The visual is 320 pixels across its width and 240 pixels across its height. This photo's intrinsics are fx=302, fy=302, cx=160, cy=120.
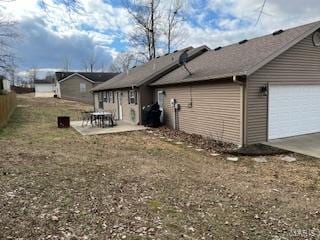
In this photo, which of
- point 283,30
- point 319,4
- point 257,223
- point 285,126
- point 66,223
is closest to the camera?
point 66,223

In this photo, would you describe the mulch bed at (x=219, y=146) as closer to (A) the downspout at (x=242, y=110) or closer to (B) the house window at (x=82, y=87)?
(A) the downspout at (x=242, y=110)

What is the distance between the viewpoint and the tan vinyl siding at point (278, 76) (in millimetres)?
9969

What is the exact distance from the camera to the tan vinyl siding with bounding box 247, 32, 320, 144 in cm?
997

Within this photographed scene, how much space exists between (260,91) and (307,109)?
9.19ft

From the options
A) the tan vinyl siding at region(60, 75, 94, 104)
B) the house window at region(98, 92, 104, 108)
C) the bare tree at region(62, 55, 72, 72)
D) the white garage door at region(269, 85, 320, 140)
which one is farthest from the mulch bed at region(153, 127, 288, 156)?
the bare tree at region(62, 55, 72, 72)

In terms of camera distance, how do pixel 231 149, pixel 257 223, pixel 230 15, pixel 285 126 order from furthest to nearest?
pixel 285 126, pixel 231 149, pixel 230 15, pixel 257 223

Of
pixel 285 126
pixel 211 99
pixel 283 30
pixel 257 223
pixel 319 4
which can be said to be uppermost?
pixel 283 30

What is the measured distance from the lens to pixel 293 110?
1117 cm

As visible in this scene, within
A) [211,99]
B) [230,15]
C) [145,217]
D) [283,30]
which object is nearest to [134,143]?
[211,99]

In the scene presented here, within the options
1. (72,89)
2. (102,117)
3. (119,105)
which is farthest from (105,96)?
(72,89)

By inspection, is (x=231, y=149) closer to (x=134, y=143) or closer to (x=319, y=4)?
(x=134, y=143)

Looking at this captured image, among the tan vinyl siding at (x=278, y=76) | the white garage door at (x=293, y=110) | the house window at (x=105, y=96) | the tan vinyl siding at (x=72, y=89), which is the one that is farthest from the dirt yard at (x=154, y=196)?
the tan vinyl siding at (x=72, y=89)

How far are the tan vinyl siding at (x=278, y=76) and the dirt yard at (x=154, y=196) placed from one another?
5.48ft

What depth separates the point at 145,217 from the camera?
4.61 meters
